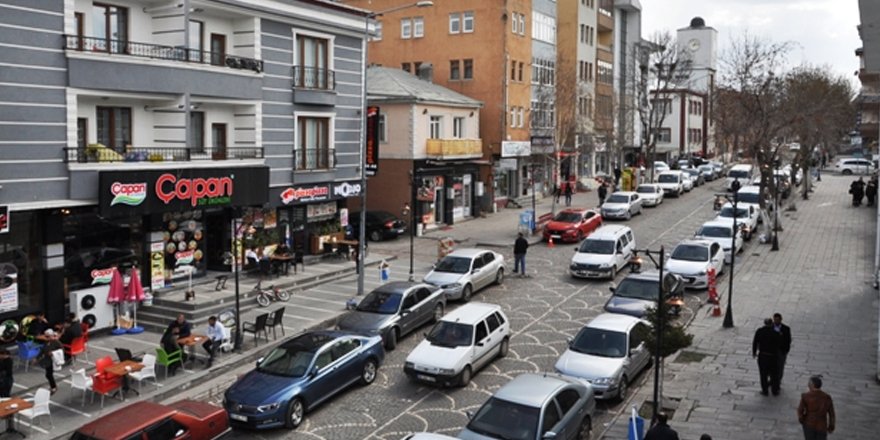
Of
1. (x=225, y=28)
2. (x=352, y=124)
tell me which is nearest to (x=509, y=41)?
(x=352, y=124)

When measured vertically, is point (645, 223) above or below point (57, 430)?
above

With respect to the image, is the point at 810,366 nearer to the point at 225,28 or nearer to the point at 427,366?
the point at 427,366

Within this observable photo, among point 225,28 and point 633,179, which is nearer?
point 225,28

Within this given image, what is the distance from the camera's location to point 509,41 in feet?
174

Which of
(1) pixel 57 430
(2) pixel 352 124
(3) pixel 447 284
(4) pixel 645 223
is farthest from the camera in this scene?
(4) pixel 645 223

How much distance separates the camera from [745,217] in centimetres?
4169

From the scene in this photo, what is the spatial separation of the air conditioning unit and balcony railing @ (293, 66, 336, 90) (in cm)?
1220

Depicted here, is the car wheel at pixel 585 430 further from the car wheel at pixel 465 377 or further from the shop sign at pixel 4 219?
the shop sign at pixel 4 219

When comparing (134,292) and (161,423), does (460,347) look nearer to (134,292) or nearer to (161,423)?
(161,423)

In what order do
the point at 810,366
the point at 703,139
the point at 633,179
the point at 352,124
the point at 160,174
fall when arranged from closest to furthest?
the point at 810,366 < the point at 160,174 < the point at 352,124 < the point at 633,179 < the point at 703,139

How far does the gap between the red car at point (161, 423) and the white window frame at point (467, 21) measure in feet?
132

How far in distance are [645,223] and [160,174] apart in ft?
98.0

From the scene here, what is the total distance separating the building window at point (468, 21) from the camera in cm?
5314

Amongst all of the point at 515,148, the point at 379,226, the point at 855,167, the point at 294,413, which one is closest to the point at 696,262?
the point at 379,226
